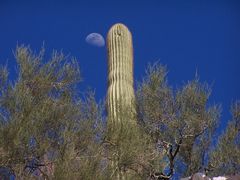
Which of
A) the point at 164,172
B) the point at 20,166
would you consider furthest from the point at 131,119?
the point at 20,166

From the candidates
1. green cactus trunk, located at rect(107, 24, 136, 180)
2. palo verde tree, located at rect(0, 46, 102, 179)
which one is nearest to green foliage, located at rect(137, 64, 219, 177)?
green cactus trunk, located at rect(107, 24, 136, 180)

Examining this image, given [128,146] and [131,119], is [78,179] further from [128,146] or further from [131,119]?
[131,119]

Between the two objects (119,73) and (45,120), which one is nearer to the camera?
(45,120)

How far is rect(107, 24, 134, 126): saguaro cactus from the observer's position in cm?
1095

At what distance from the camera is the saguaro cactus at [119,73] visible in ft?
35.9

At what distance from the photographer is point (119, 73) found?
11.8m

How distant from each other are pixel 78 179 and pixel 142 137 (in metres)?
2.34

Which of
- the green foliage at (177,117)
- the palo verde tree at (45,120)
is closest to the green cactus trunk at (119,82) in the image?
the green foliage at (177,117)

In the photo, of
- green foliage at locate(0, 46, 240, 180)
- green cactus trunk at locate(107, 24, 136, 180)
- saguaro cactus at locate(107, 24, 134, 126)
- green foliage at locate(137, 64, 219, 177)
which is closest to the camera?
green foliage at locate(0, 46, 240, 180)

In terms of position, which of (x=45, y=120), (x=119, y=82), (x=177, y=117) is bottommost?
(x=45, y=120)

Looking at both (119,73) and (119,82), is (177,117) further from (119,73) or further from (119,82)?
(119,73)

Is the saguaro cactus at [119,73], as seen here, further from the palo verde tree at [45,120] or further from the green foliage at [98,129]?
the palo verde tree at [45,120]

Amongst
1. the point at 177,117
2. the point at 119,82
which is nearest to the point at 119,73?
the point at 119,82

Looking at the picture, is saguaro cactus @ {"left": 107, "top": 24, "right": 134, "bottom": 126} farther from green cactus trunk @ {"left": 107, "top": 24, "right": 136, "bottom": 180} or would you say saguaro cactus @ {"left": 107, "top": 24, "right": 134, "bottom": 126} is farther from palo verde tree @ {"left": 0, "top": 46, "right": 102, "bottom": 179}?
palo verde tree @ {"left": 0, "top": 46, "right": 102, "bottom": 179}
